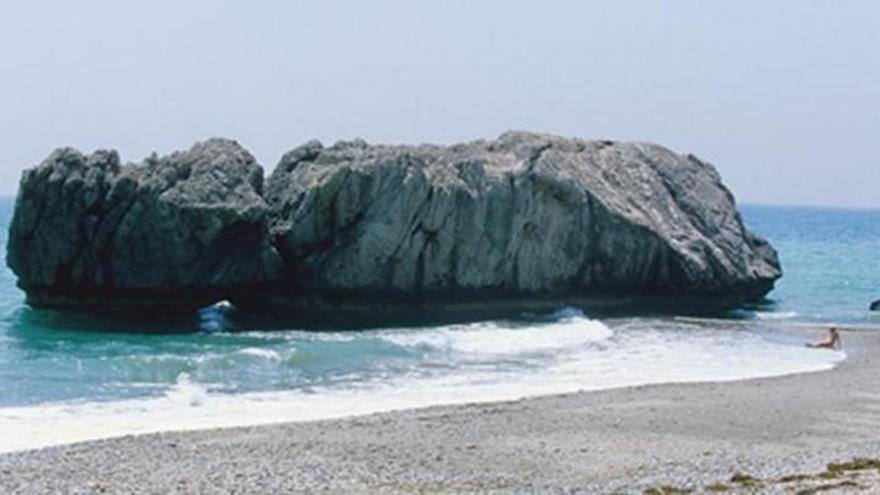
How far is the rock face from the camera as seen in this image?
4747 cm

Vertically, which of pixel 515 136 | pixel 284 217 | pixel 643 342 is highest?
pixel 515 136

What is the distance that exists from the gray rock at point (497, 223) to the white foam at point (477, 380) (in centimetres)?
363

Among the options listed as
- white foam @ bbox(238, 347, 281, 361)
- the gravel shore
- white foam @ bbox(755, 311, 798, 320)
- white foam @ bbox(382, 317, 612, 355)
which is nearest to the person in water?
white foam @ bbox(382, 317, 612, 355)

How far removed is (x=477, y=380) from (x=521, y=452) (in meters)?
11.3

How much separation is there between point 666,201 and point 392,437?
3608 cm

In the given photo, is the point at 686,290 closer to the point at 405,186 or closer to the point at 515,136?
the point at 515,136

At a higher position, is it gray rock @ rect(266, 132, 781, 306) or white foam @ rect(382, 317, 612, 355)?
gray rock @ rect(266, 132, 781, 306)

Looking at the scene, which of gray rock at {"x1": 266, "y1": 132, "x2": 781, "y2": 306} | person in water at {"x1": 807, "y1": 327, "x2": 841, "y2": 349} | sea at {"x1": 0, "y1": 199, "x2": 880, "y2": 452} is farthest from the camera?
gray rock at {"x1": 266, "y1": 132, "x2": 781, "y2": 306}

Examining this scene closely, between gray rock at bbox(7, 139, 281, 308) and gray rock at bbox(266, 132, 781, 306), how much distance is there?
2.44 m

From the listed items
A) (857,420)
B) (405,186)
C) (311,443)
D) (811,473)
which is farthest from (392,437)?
(405,186)

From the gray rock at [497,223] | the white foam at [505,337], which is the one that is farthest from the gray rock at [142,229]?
the white foam at [505,337]

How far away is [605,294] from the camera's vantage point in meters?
54.1

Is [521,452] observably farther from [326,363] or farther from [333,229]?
[333,229]

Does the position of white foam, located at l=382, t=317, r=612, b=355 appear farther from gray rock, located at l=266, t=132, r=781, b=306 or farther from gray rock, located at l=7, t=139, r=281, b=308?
gray rock, located at l=7, t=139, r=281, b=308
